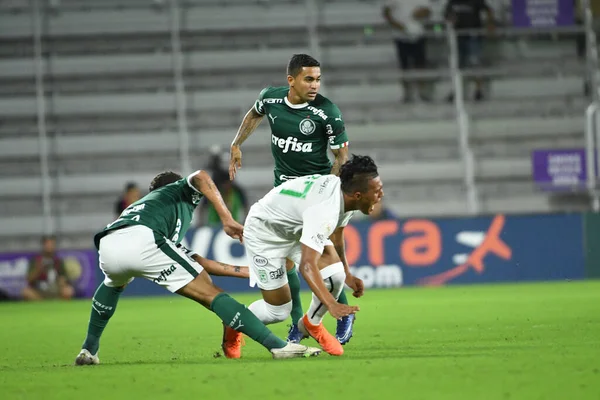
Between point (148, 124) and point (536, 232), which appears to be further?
point (148, 124)

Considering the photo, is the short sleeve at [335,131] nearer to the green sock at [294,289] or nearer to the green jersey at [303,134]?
the green jersey at [303,134]

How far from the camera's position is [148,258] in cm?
754

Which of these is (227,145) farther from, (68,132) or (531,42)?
(531,42)

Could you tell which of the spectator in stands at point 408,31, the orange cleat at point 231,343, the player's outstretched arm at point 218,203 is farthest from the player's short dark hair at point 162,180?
the spectator in stands at point 408,31

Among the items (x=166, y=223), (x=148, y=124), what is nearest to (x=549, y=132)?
(x=148, y=124)

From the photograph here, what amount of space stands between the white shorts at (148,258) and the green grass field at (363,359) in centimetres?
57

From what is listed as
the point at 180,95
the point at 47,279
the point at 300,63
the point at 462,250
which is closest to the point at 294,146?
the point at 300,63

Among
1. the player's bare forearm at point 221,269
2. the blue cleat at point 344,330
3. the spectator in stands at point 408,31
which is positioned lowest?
the blue cleat at point 344,330

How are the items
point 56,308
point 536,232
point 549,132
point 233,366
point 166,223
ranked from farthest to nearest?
point 549,132 < point 536,232 < point 56,308 < point 166,223 < point 233,366

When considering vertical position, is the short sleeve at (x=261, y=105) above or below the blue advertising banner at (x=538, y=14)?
below

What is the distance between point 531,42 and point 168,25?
707 centimetres

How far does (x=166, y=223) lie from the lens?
784 centimetres

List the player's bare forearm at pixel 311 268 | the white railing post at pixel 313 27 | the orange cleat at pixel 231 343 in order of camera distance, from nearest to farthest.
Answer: the player's bare forearm at pixel 311 268 → the orange cleat at pixel 231 343 → the white railing post at pixel 313 27

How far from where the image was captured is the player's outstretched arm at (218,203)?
760cm
